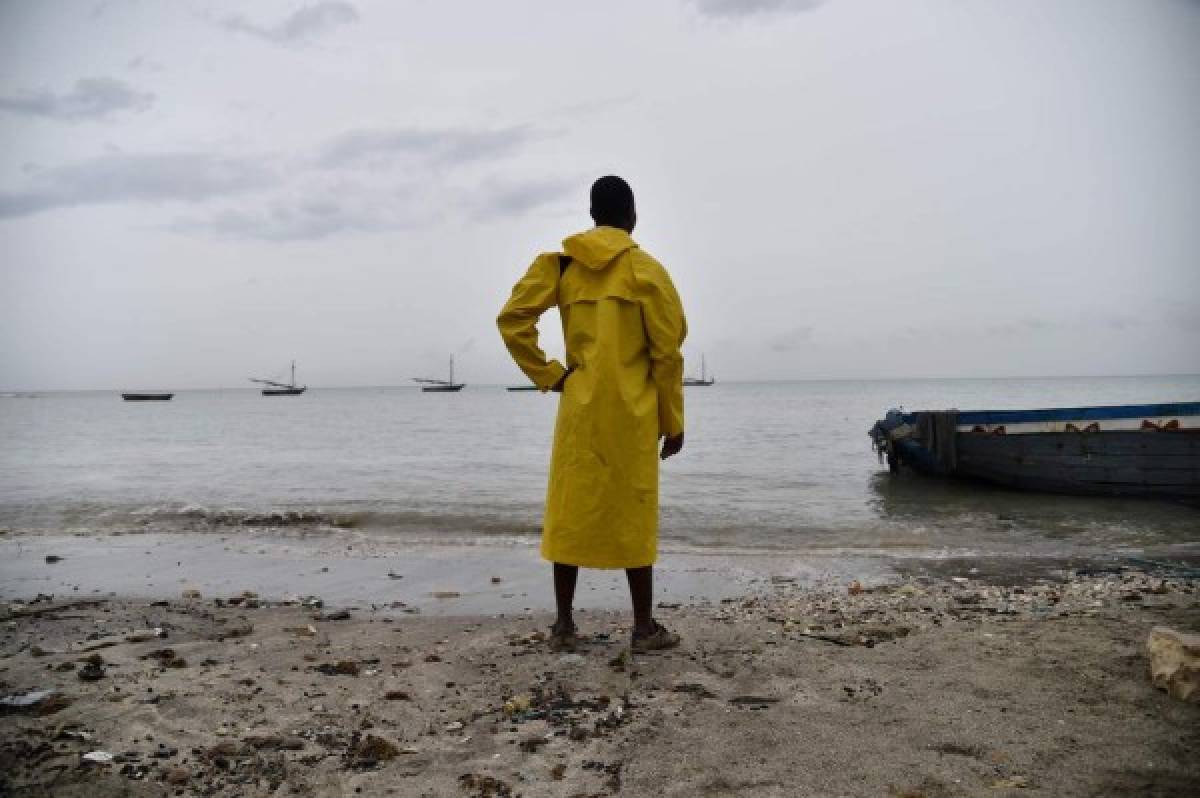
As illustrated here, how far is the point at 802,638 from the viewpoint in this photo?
4.30m

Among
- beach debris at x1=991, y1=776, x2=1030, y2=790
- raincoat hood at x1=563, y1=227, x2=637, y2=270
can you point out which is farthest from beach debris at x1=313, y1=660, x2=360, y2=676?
beach debris at x1=991, y1=776, x2=1030, y2=790

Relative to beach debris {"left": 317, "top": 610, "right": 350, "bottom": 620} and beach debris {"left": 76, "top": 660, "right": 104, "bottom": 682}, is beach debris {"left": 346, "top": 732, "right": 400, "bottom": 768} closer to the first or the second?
beach debris {"left": 76, "top": 660, "right": 104, "bottom": 682}

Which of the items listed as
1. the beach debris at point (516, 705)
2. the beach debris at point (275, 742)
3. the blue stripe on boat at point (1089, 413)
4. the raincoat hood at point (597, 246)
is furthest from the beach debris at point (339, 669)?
the blue stripe on boat at point (1089, 413)

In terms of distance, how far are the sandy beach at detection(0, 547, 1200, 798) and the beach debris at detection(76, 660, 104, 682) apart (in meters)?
0.03

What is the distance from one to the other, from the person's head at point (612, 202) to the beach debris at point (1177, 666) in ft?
10.1

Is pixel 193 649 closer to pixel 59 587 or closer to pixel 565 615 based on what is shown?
pixel 565 615

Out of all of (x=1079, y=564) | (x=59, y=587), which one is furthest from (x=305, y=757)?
(x=1079, y=564)

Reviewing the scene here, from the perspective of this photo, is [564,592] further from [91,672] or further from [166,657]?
[91,672]

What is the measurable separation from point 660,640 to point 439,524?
25.9ft

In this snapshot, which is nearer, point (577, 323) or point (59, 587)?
point (577, 323)

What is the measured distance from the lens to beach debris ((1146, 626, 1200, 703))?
2979mm

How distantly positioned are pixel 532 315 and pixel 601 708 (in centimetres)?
195

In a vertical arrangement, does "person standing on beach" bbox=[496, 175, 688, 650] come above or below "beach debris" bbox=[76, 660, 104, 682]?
above

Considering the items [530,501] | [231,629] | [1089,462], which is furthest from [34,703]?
[1089,462]
